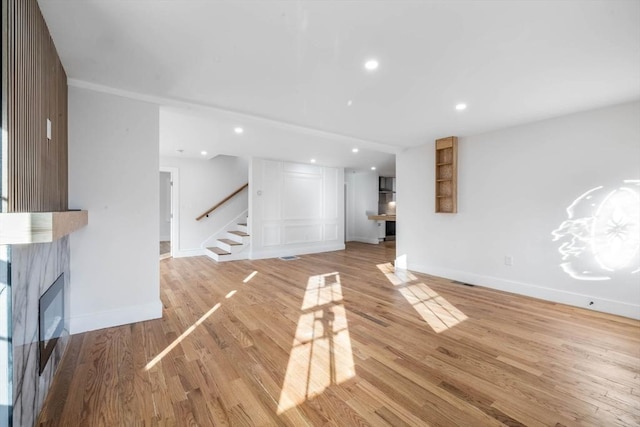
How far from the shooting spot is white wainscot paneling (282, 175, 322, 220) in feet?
22.2

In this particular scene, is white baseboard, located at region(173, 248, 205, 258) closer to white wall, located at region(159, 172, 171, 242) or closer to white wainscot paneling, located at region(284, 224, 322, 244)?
white wainscot paneling, located at region(284, 224, 322, 244)

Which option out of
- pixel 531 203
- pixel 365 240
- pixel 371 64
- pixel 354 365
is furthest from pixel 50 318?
pixel 365 240

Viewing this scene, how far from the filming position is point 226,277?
4555mm

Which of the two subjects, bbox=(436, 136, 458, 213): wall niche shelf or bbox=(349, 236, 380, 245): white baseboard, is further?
bbox=(349, 236, 380, 245): white baseboard

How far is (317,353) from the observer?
7.13 ft

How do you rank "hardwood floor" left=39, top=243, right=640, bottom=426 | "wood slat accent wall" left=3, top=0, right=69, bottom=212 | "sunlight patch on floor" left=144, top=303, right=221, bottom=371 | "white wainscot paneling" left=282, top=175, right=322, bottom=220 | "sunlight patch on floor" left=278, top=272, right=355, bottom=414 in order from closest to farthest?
"wood slat accent wall" left=3, top=0, right=69, bottom=212, "hardwood floor" left=39, top=243, right=640, bottom=426, "sunlight patch on floor" left=278, top=272, right=355, bottom=414, "sunlight patch on floor" left=144, top=303, right=221, bottom=371, "white wainscot paneling" left=282, top=175, right=322, bottom=220

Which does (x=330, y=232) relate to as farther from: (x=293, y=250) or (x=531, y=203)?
(x=531, y=203)

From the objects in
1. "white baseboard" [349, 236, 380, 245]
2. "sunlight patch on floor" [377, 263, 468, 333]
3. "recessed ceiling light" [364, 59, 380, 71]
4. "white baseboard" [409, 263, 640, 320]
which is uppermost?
"recessed ceiling light" [364, 59, 380, 71]

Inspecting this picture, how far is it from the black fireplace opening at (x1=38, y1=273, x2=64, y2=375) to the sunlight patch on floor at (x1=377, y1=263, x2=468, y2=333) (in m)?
2.92

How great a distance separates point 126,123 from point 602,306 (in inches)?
214

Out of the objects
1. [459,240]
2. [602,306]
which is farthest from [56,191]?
[602,306]

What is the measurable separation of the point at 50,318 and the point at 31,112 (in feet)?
4.32

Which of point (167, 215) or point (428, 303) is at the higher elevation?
point (167, 215)

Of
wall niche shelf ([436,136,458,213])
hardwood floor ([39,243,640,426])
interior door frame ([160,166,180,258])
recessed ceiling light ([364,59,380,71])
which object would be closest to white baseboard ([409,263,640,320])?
hardwood floor ([39,243,640,426])
